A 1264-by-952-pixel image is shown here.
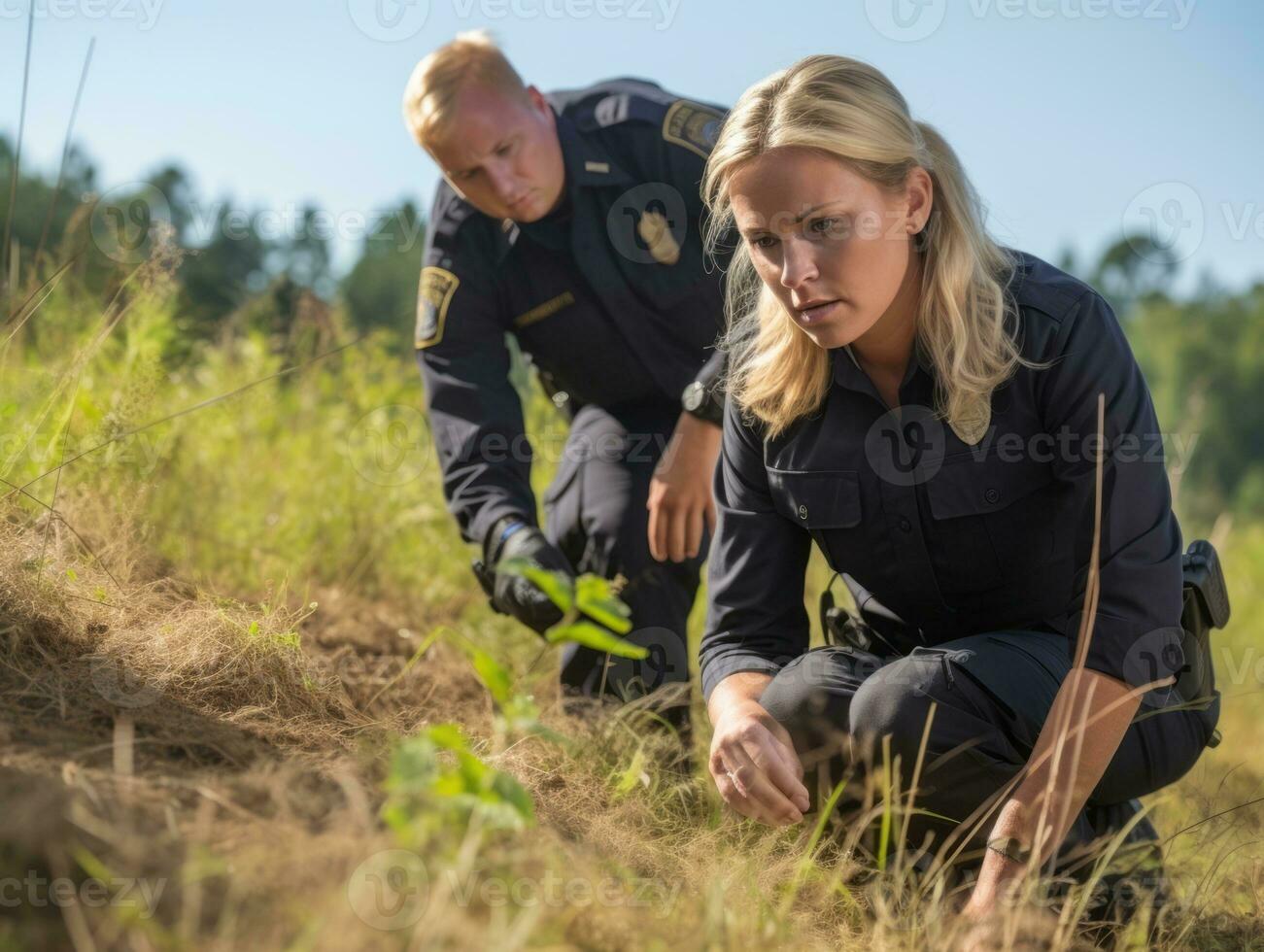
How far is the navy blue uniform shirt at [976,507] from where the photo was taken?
1835mm

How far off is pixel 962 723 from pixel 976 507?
39cm

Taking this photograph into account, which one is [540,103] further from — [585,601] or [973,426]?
[585,601]

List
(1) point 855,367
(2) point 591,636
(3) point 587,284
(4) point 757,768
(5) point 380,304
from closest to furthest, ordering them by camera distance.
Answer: (2) point 591,636 → (4) point 757,768 → (1) point 855,367 → (3) point 587,284 → (5) point 380,304

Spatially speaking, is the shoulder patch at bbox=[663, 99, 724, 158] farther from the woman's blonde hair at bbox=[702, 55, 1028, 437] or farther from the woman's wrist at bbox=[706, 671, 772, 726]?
the woman's wrist at bbox=[706, 671, 772, 726]

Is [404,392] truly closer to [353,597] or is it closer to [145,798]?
[353,597]

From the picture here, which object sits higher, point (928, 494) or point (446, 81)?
point (446, 81)

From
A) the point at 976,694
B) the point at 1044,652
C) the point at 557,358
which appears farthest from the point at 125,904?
the point at 557,358

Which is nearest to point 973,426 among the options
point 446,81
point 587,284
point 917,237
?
point 917,237

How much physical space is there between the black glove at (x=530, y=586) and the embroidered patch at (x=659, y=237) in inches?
34.4

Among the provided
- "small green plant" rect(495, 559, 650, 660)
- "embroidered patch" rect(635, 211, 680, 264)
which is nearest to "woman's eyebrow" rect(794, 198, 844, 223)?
"small green plant" rect(495, 559, 650, 660)

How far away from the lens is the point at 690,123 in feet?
10.3

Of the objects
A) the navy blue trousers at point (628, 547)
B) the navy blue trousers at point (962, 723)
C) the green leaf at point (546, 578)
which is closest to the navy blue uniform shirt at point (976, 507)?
the navy blue trousers at point (962, 723)

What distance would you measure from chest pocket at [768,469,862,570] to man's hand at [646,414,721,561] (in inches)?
23.2

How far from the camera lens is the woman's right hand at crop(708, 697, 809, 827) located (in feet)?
6.23
